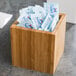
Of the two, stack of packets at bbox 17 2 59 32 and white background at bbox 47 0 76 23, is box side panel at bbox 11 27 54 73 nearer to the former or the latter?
stack of packets at bbox 17 2 59 32

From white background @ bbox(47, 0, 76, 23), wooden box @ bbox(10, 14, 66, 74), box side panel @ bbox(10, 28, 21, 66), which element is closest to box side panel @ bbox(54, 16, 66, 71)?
wooden box @ bbox(10, 14, 66, 74)

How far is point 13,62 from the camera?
7.52 feet

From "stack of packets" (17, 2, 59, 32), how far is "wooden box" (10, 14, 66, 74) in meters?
0.05

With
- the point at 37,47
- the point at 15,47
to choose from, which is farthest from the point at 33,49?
the point at 15,47

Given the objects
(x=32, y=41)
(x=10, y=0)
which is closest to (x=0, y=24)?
(x=10, y=0)

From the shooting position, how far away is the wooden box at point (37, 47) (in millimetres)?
2088

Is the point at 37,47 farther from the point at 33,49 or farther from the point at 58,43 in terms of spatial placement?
the point at 58,43

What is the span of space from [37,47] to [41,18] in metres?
0.22

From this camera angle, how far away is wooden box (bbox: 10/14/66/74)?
→ 209 cm

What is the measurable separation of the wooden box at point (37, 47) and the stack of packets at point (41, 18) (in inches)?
1.8

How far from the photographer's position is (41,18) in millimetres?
2203

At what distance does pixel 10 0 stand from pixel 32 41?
1.25m

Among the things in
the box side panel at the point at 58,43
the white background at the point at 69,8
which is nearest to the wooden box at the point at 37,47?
the box side panel at the point at 58,43

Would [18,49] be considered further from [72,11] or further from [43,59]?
[72,11]
